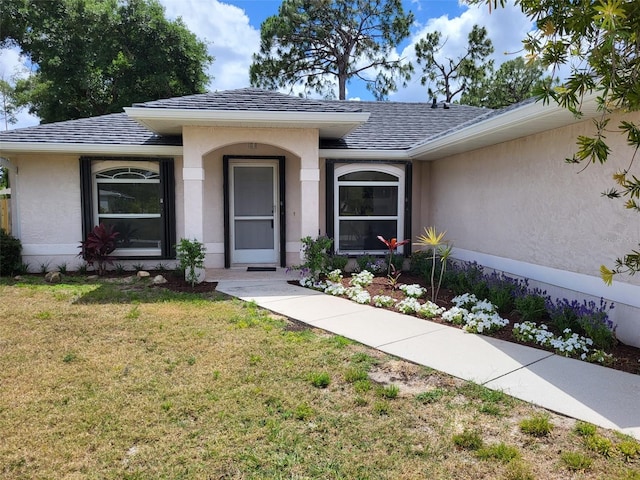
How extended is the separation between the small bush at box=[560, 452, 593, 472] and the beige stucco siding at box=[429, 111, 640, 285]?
3092 millimetres

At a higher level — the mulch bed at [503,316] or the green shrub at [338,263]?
the green shrub at [338,263]

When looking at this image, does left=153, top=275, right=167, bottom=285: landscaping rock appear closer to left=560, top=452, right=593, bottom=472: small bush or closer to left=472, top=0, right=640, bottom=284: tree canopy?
left=560, top=452, right=593, bottom=472: small bush

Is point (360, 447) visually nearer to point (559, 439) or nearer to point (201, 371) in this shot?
point (559, 439)

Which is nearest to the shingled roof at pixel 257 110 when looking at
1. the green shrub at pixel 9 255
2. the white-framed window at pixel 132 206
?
the white-framed window at pixel 132 206

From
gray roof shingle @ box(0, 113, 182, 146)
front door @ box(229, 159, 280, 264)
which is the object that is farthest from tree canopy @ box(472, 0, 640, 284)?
gray roof shingle @ box(0, 113, 182, 146)

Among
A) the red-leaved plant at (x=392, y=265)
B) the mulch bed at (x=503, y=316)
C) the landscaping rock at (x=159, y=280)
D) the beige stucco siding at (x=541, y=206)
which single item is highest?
the beige stucco siding at (x=541, y=206)

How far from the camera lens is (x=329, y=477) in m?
2.53

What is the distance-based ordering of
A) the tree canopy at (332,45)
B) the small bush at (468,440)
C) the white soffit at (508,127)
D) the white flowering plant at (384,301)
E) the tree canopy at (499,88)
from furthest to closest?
1. the tree canopy at (499,88)
2. the tree canopy at (332,45)
3. the white flowering plant at (384,301)
4. the white soffit at (508,127)
5. the small bush at (468,440)

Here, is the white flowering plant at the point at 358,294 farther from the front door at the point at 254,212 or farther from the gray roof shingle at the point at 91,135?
the gray roof shingle at the point at 91,135

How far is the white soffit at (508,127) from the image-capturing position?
5.10m

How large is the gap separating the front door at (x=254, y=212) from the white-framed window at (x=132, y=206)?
1728 mm

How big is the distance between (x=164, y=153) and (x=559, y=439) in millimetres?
8945

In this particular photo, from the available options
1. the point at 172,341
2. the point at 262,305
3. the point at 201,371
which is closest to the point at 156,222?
the point at 262,305

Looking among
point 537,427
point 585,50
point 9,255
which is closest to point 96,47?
point 9,255
